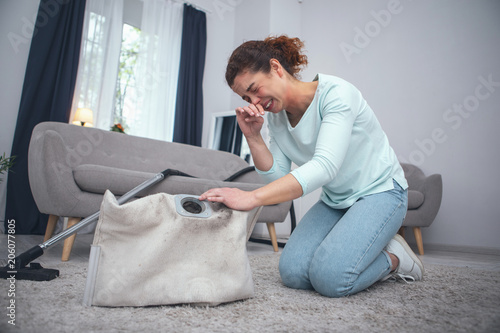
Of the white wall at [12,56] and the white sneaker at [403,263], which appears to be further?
the white wall at [12,56]

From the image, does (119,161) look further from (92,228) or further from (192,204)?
(192,204)

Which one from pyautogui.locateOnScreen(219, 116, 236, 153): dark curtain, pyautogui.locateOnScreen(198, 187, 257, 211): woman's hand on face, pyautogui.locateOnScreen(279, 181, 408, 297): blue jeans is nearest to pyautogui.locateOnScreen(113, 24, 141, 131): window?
pyautogui.locateOnScreen(219, 116, 236, 153): dark curtain

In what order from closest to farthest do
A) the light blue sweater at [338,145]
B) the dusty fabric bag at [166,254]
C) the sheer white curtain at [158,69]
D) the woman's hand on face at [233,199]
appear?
1. the dusty fabric bag at [166,254]
2. the woman's hand on face at [233,199]
3. the light blue sweater at [338,145]
4. the sheer white curtain at [158,69]

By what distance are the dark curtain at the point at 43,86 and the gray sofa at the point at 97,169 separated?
47.4 inches

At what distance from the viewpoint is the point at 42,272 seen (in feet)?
3.76

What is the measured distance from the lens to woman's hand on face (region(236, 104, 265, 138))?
1.20m

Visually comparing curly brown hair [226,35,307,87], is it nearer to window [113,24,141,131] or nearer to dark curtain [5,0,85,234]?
dark curtain [5,0,85,234]

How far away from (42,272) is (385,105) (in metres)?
3.39

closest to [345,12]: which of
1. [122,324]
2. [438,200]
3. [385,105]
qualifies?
[385,105]

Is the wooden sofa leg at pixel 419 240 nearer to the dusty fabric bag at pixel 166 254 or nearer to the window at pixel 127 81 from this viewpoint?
the dusty fabric bag at pixel 166 254

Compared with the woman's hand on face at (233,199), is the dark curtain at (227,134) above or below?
above

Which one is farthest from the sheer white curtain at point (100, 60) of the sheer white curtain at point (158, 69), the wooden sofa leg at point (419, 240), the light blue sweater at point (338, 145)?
the wooden sofa leg at point (419, 240)

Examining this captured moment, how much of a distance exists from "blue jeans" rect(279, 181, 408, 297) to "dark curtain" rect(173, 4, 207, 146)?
3268mm

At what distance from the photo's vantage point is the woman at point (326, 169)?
1.06m
